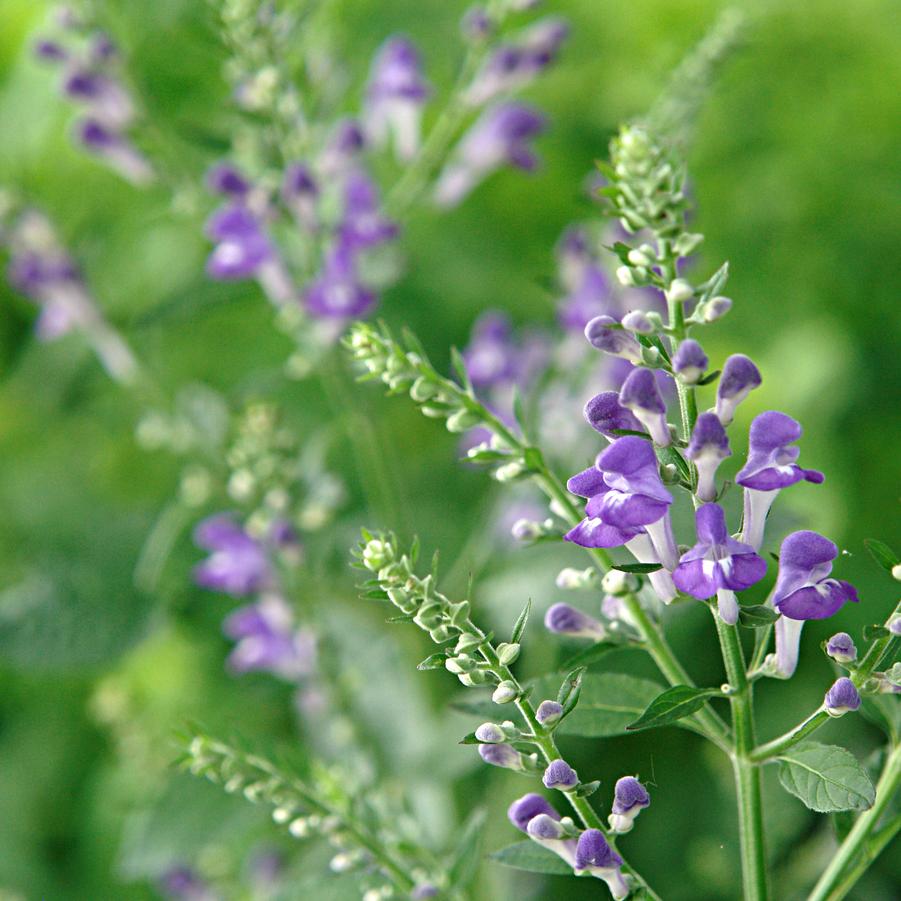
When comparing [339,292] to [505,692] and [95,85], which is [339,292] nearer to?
[95,85]

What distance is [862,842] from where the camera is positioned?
2.60ft

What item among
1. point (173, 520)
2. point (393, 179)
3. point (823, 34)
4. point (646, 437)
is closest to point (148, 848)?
point (173, 520)

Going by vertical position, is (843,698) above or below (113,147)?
below

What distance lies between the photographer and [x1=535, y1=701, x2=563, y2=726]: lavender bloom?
2.32 feet

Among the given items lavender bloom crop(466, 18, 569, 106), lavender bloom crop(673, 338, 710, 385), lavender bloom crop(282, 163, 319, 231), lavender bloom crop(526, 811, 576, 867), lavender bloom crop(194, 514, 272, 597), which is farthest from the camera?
lavender bloom crop(466, 18, 569, 106)

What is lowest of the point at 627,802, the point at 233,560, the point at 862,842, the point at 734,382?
the point at 233,560

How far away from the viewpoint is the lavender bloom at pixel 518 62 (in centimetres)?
169

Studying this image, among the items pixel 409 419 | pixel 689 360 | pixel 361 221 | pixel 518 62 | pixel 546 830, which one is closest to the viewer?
pixel 689 360

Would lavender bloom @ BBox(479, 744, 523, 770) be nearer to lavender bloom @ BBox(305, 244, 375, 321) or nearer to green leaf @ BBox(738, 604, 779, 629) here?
green leaf @ BBox(738, 604, 779, 629)

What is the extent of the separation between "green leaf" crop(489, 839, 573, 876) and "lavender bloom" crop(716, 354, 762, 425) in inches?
13.2

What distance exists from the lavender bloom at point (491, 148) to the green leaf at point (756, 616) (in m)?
1.18

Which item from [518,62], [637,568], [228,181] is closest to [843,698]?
[637,568]

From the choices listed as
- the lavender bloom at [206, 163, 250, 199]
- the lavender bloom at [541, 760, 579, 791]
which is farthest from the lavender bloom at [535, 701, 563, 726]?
the lavender bloom at [206, 163, 250, 199]

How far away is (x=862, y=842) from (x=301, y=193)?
100cm
